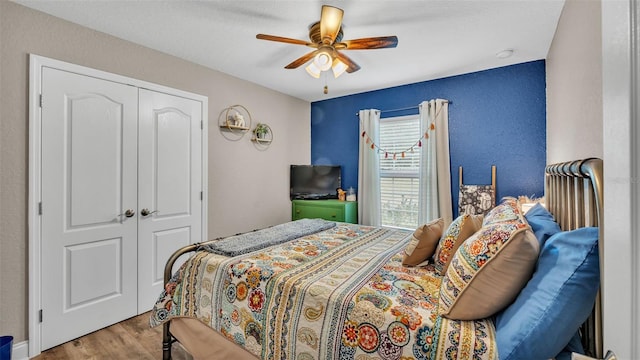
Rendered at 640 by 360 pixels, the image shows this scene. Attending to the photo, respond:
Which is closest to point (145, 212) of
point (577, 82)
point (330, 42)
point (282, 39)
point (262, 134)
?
point (262, 134)

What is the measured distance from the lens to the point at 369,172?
13.6 ft

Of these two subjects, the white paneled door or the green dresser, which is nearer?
the white paneled door

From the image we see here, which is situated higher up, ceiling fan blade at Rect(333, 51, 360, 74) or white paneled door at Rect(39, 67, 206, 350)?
ceiling fan blade at Rect(333, 51, 360, 74)

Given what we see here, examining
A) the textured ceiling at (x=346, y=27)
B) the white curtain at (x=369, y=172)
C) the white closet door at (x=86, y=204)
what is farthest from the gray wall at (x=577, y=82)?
the white closet door at (x=86, y=204)

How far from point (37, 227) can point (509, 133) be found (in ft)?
14.6

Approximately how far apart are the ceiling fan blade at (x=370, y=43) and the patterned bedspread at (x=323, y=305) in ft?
4.98

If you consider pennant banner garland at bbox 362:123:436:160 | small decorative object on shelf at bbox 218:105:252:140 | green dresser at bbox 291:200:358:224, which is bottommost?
green dresser at bbox 291:200:358:224

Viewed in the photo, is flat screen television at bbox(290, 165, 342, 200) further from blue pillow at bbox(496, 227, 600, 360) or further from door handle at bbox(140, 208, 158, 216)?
blue pillow at bbox(496, 227, 600, 360)

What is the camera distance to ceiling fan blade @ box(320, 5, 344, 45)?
6.17 feet

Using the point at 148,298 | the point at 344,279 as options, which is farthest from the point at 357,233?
the point at 148,298

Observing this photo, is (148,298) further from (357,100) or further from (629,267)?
(357,100)

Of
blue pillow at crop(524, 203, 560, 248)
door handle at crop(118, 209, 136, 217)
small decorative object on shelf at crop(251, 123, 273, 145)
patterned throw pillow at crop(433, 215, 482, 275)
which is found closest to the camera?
blue pillow at crop(524, 203, 560, 248)

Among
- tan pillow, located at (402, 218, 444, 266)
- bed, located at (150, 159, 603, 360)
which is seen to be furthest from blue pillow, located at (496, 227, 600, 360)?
tan pillow, located at (402, 218, 444, 266)

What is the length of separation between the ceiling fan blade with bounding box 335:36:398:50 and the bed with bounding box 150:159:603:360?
134 centimetres
